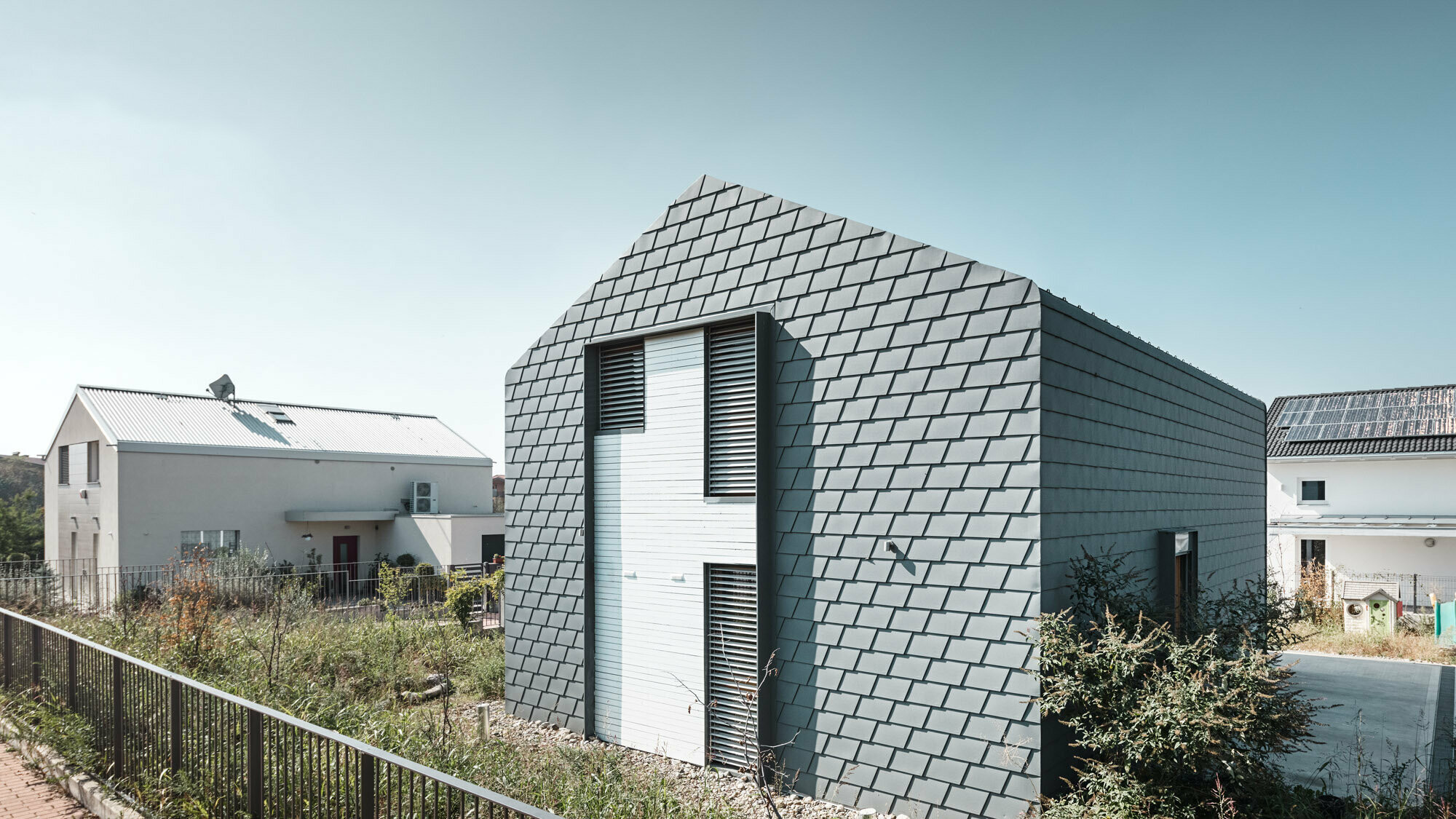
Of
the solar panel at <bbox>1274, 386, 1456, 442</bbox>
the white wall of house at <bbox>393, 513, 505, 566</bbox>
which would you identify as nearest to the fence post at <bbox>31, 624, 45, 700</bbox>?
the white wall of house at <bbox>393, 513, 505, 566</bbox>

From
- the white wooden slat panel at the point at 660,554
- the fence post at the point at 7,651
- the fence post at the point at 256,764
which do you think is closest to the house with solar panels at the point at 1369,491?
the white wooden slat panel at the point at 660,554

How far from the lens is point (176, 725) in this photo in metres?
5.16

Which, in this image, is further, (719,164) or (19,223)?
(19,223)

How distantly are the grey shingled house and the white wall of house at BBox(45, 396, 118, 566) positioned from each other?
1819cm

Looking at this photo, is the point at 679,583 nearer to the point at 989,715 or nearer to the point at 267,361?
the point at 989,715

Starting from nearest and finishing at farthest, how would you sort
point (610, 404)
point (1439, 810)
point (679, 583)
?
point (1439, 810) < point (679, 583) < point (610, 404)

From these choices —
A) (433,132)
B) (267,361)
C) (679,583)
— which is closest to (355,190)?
(433,132)

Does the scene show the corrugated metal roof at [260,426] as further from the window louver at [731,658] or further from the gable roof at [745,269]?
the window louver at [731,658]

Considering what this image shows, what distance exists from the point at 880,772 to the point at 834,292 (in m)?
3.95

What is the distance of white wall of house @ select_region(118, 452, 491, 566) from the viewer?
64.8 feet

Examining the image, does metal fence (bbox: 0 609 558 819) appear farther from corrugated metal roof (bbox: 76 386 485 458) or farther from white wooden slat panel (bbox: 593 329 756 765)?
corrugated metal roof (bbox: 76 386 485 458)

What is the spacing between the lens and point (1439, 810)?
4930mm

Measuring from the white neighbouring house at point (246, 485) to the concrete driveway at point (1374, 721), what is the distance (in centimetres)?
2090

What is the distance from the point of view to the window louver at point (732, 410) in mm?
6746
